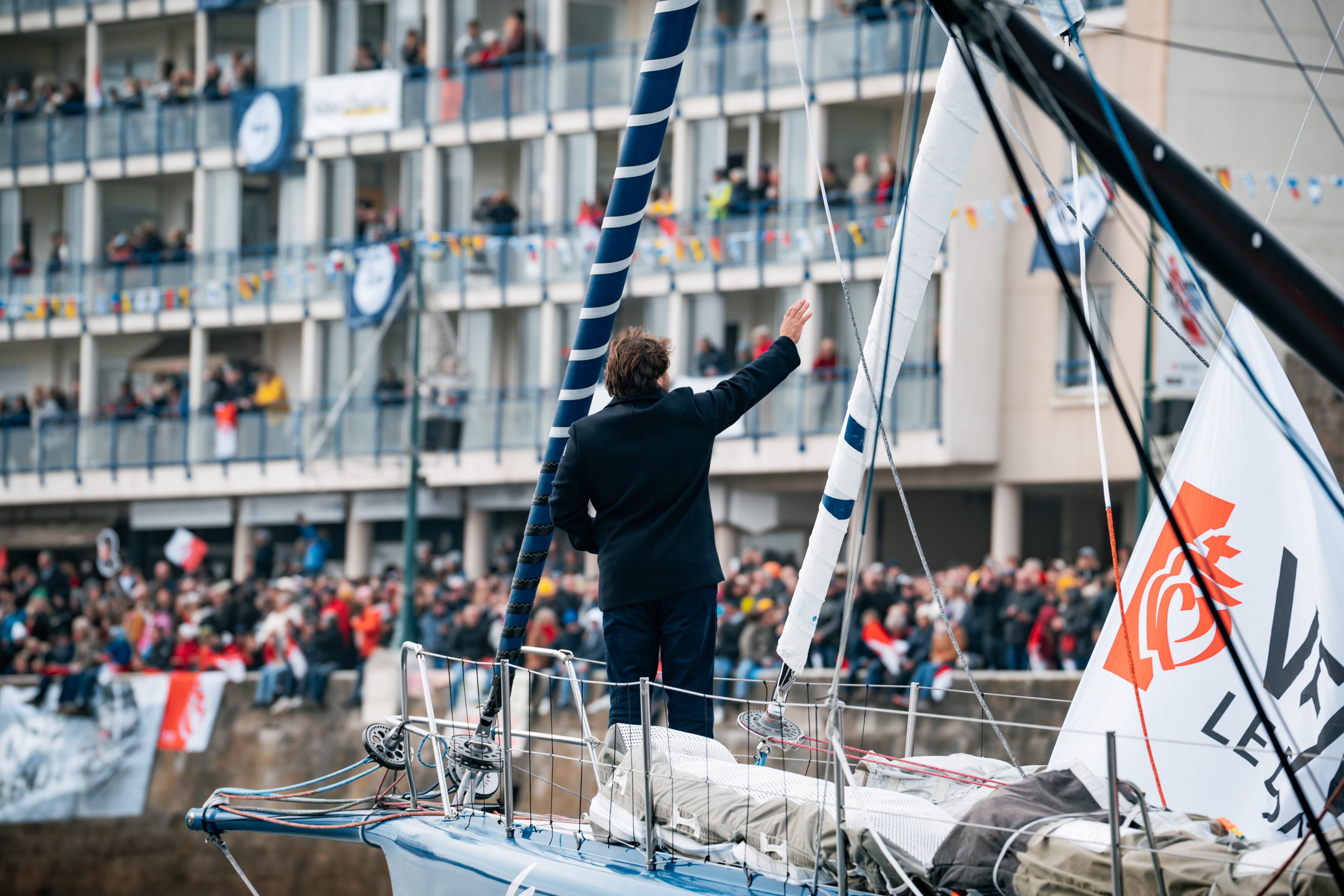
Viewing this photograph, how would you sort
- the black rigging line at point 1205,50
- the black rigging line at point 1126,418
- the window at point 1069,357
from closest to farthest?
the black rigging line at point 1126,418 < the black rigging line at point 1205,50 < the window at point 1069,357

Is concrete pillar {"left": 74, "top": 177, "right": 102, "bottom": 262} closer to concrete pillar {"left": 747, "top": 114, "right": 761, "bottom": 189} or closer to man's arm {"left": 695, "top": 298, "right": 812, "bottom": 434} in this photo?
concrete pillar {"left": 747, "top": 114, "right": 761, "bottom": 189}

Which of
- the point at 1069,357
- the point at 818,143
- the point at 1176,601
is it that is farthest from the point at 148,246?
the point at 1176,601

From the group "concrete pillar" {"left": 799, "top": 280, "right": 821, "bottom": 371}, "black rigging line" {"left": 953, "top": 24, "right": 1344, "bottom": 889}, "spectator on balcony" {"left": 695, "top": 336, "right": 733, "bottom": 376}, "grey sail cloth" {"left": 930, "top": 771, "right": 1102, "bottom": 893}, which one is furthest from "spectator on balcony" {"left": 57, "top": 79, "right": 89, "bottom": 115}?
"grey sail cloth" {"left": 930, "top": 771, "right": 1102, "bottom": 893}

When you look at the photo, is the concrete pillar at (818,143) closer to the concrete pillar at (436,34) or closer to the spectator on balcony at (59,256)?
the concrete pillar at (436,34)

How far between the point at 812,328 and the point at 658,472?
77.0 feet

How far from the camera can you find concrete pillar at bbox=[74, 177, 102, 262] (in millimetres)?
35844

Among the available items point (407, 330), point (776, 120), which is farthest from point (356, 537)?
point (776, 120)

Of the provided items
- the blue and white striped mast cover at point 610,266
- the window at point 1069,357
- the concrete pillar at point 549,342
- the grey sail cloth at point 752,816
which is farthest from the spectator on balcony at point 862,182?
the grey sail cloth at point 752,816

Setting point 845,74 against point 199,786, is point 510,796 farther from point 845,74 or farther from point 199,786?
point 845,74

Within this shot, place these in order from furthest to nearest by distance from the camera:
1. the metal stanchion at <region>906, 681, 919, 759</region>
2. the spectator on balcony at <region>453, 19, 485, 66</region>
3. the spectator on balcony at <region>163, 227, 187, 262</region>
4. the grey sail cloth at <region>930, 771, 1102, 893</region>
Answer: the spectator on balcony at <region>163, 227, 187, 262</region> → the spectator on balcony at <region>453, 19, 485, 66</region> → the metal stanchion at <region>906, 681, 919, 759</region> → the grey sail cloth at <region>930, 771, 1102, 893</region>

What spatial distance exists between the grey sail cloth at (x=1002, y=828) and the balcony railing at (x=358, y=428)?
64.6 ft

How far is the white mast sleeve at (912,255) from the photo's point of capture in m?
6.02

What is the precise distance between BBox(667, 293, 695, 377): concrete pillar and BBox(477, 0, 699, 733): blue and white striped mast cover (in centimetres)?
2262

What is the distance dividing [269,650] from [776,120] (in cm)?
1394
